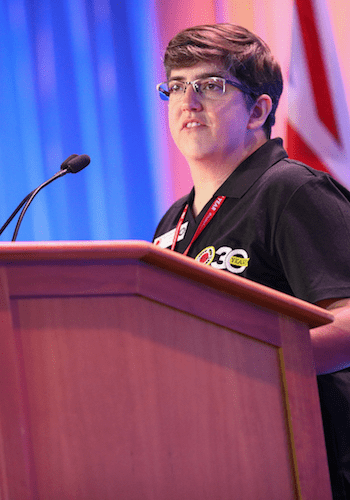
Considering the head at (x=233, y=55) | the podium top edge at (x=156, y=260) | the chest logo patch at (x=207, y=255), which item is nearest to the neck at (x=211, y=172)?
the head at (x=233, y=55)

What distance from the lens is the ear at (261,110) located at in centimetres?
146

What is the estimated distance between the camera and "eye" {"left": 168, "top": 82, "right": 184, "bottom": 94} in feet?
4.81

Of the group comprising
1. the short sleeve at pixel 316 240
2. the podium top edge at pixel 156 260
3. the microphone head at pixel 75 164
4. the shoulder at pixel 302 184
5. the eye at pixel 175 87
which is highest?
the eye at pixel 175 87

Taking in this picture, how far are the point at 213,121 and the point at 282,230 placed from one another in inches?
15.7

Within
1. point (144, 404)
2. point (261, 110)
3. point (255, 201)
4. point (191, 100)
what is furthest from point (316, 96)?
point (144, 404)

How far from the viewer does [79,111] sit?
271 cm

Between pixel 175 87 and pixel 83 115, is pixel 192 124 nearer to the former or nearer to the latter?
pixel 175 87

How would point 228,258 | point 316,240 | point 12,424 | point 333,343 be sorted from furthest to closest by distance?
Answer: point 228,258 < point 316,240 < point 333,343 < point 12,424

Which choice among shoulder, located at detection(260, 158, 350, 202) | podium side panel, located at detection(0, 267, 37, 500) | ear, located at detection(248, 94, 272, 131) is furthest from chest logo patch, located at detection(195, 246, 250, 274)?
podium side panel, located at detection(0, 267, 37, 500)

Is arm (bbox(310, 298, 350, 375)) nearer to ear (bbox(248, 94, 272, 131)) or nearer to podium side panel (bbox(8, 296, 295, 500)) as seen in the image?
podium side panel (bbox(8, 296, 295, 500))

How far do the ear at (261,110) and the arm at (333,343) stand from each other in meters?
0.65

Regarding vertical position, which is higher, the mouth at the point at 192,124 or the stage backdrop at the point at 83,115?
the stage backdrop at the point at 83,115

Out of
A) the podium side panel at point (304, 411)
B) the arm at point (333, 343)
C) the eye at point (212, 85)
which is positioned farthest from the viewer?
the eye at point (212, 85)

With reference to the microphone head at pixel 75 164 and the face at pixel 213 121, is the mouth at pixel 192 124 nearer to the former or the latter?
the face at pixel 213 121
